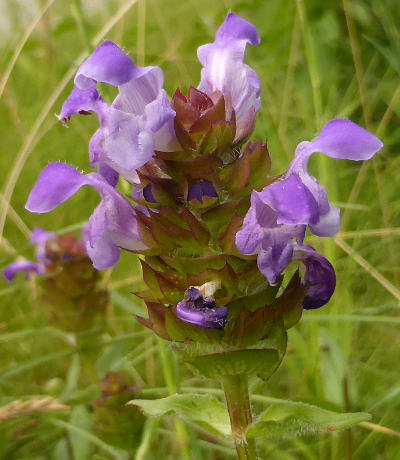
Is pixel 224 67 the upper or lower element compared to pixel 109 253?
upper

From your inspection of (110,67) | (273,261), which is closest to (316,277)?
(273,261)

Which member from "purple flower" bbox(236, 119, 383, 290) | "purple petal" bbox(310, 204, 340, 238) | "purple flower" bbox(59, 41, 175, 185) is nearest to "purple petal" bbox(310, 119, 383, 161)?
"purple flower" bbox(236, 119, 383, 290)

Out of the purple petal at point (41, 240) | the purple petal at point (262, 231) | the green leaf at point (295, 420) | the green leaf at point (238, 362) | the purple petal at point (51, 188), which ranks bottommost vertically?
the purple petal at point (41, 240)

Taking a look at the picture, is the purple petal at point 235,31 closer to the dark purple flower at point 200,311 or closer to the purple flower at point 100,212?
the purple flower at point 100,212

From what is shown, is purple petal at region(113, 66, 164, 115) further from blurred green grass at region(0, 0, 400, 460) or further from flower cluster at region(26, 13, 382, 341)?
blurred green grass at region(0, 0, 400, 460)

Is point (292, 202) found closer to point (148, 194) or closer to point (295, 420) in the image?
point (148, 194)

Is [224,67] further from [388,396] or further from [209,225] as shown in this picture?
[388,396]

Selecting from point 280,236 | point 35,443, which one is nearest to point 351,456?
point 280,236

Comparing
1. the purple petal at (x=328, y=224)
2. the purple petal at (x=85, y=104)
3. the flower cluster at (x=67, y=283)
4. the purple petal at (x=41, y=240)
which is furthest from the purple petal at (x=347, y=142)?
the flower cluster at (x=67, y=283)
